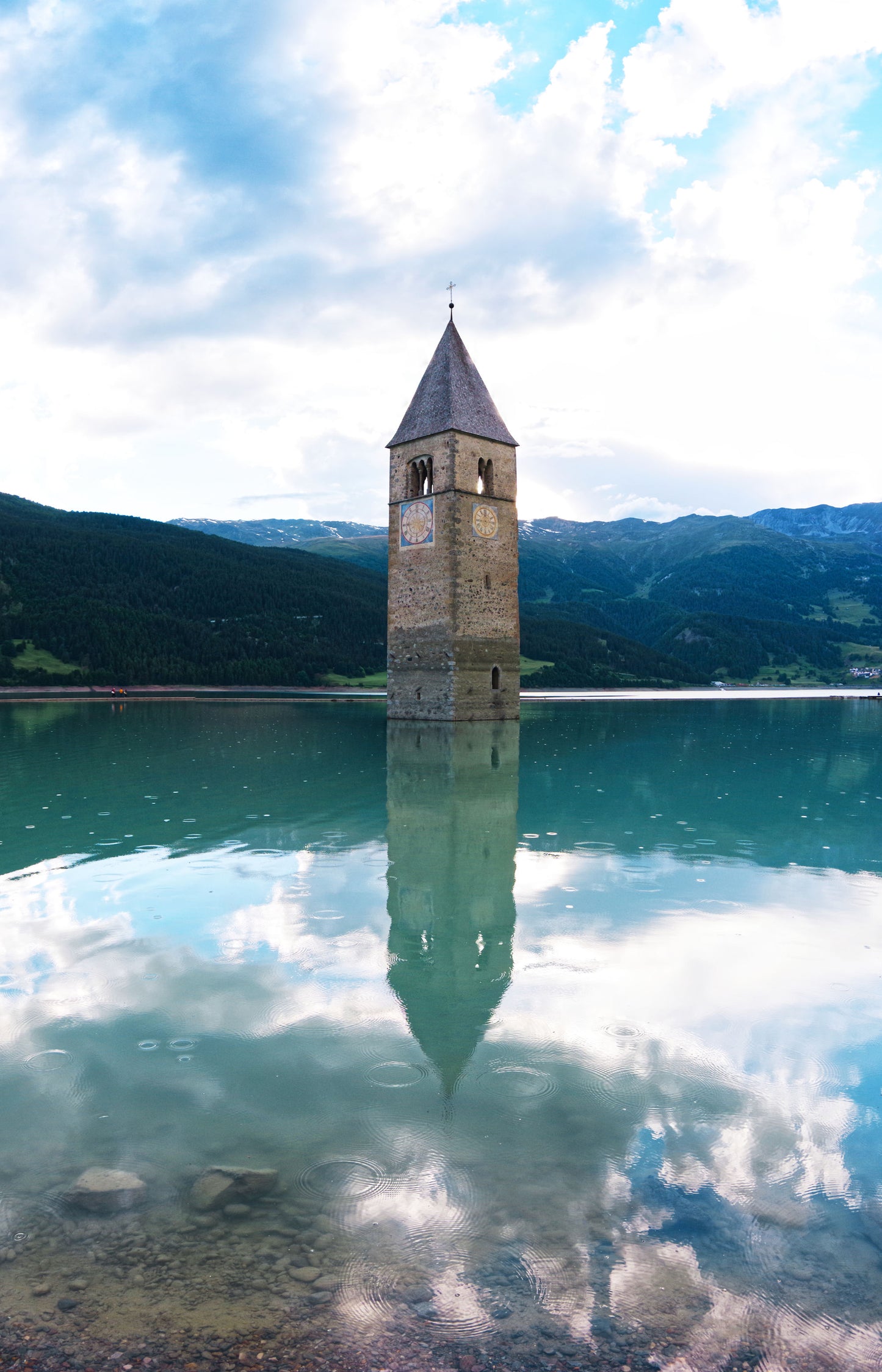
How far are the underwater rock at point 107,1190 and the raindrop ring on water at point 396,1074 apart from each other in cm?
161

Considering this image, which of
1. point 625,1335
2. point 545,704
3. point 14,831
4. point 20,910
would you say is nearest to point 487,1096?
point 625,1335

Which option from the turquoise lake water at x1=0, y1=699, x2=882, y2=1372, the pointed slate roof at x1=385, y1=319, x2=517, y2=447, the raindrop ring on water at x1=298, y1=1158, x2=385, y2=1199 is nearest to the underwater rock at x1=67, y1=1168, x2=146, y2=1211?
the turquoise lake water at x1=0, y1=699, x2=882, y2=1372

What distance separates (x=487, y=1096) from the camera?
5.45 meters

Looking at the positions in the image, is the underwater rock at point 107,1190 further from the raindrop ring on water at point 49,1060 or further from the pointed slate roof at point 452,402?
the pointed slate roof at point 452,402

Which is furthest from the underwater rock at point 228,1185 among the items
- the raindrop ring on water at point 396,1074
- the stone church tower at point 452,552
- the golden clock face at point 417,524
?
the golden clock face at point 417,524

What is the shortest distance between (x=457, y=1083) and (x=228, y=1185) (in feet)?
5.57

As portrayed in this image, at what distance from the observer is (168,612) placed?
140 metres

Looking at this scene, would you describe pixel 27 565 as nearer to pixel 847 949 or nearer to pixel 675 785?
pixel 675 785

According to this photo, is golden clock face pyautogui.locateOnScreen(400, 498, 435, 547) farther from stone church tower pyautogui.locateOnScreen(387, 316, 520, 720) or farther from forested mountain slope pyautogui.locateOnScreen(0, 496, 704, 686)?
forested mountain slope pyautogui.locateOnScreen(0, 496, 704, 686)

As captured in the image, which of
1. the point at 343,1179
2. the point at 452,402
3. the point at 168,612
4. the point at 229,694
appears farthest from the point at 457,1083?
the point at 168,612

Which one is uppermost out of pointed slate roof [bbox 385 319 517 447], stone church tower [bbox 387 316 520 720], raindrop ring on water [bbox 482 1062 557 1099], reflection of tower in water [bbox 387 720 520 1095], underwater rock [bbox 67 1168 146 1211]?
pointed slate roof [bbox 385 319 517 447]

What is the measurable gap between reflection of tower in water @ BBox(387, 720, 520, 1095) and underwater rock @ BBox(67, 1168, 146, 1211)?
1.98 m

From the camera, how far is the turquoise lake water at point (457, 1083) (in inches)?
145

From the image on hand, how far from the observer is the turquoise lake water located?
12.1 feet
